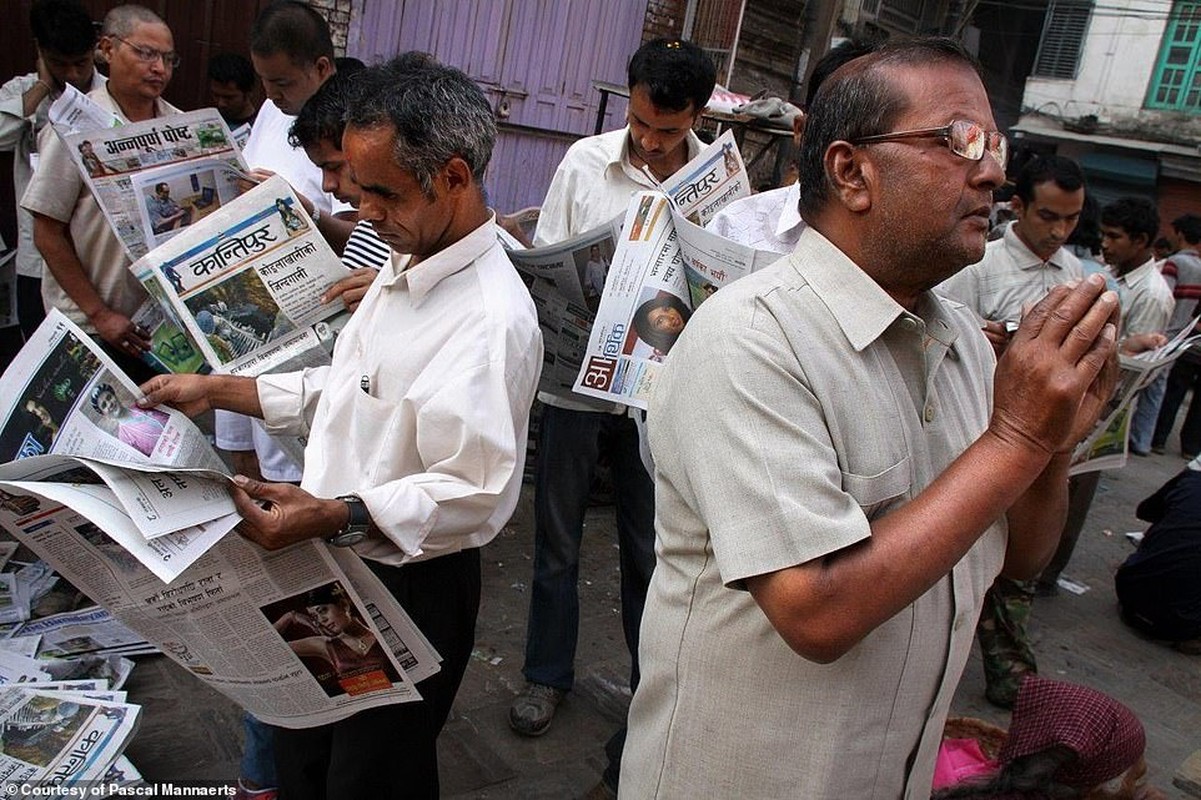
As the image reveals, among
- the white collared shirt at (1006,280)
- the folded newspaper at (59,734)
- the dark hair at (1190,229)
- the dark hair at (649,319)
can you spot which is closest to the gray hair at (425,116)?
the dark hair at (649,319)

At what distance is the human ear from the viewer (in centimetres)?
112

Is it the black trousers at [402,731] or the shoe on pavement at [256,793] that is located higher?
the black trousers at [402,731]

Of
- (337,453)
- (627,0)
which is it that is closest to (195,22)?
(627,0)

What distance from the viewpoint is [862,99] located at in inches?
44.1

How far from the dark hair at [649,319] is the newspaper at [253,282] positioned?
0.74 metres

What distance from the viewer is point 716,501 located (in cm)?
104

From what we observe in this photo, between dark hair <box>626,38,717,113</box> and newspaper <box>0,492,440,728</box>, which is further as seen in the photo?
dark hair <box>626,38,717,113</box>

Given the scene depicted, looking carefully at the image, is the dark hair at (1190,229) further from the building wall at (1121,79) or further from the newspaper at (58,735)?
the building wall at (1121,79)

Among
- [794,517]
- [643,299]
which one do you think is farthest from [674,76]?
[794,517]

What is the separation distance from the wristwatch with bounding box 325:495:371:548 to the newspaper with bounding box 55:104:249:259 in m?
1.35

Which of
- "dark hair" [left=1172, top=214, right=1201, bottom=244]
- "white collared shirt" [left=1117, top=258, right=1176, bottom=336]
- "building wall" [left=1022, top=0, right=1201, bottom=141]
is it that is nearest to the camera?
"white collared shirt" [left=1117, top=258, right=1176, bottom=336]

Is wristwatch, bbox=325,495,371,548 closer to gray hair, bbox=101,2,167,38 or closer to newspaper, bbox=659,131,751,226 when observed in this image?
newspaper, bbox=659,131,751,226

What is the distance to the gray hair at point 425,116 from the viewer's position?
1.66m

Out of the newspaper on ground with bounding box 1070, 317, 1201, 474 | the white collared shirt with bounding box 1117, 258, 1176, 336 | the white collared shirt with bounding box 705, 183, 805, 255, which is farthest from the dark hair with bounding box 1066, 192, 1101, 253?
the white collared shirt with bounding box 705, 183, 805, 255
